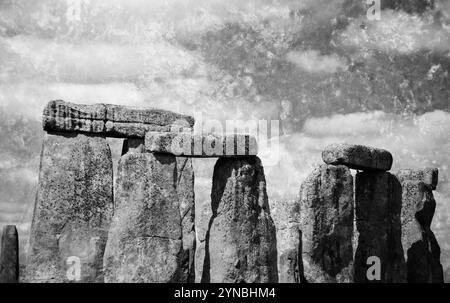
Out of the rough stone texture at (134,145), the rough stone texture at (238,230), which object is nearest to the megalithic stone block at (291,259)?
the rough stone texture at (238,230)

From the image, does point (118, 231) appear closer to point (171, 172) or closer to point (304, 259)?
point (171, 172)

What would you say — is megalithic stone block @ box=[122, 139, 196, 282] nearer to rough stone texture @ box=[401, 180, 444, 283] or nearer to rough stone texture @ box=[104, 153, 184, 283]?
rough stone texture @ box=[104, 153, 184, 283]

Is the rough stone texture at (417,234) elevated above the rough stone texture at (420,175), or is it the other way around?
the rough stone texture at (420,175)

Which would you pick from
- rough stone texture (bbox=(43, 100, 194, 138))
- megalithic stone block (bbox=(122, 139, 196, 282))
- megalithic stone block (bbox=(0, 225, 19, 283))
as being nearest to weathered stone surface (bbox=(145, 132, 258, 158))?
megalithic stone block (bbox=(122, 139, 196, 282))

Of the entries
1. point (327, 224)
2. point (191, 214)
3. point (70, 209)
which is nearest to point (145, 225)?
point (70, 209)

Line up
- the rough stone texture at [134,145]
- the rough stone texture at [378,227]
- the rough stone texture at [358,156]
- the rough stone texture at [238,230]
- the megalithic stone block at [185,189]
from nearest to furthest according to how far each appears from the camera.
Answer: the rough stone texture at [238,230]
the rough stone texture at [358,156]
the megalithic stone block at [185,189]
the rough stone texture at [378,227]
the rough stone texture at [134,145]

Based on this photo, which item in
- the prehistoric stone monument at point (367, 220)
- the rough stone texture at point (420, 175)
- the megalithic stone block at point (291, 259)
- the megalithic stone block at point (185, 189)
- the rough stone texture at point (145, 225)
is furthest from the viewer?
the rough stone texture at point (420, 175)

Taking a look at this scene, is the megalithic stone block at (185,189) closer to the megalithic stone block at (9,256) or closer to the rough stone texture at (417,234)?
the megalithic stone block at (9,256)
